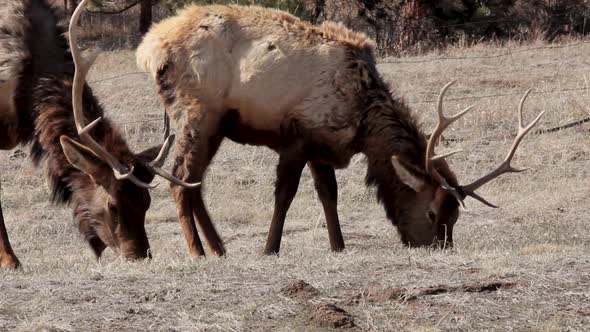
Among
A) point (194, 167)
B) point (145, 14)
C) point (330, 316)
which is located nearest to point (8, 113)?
point (194, 167)

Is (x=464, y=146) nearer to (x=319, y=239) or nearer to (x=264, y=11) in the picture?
(x=319, y=239)

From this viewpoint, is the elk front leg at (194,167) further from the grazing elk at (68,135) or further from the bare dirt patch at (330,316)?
the bare dirt patch at (330,316)

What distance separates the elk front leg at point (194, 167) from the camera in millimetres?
10164

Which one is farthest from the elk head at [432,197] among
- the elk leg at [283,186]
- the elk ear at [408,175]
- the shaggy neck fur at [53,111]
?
the shaggy neck fur at [53,111]

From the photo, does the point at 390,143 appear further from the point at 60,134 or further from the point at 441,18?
the point at 441,18

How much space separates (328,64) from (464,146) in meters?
5.31

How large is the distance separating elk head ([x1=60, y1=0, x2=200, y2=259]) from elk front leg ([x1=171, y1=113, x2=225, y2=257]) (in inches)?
35.9

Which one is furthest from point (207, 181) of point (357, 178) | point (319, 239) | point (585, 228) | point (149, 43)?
point (585, 228)

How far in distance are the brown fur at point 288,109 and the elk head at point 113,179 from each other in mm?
1052

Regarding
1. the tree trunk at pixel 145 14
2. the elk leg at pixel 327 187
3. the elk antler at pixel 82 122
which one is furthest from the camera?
the tree trunk at pixel 145 14

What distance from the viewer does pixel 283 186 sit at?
10.3 metres

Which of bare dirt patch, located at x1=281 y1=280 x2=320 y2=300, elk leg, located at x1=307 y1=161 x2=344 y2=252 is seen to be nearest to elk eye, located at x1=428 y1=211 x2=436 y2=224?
elk leg, located at x1=307 y1=161 x2=344 y2=252

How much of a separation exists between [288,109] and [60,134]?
2048 millimetres

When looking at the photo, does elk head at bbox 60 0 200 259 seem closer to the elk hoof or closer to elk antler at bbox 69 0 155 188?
elk antler at bbox 69 0 155 188
